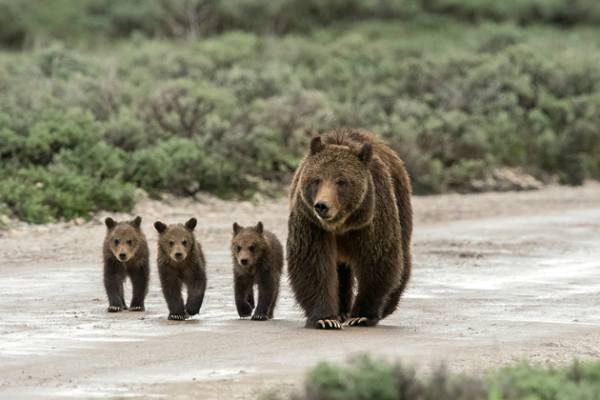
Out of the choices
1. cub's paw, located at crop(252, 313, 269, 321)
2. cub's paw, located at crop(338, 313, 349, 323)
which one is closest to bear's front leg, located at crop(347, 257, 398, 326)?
cub's paw, located at crop(338, 313, 349, 323)

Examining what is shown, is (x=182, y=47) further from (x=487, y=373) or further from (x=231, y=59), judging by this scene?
(x=487, y=373)

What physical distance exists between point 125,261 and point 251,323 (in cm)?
179

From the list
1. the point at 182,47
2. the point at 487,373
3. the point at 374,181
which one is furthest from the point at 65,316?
the point at 182,47

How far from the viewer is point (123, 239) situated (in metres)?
13.8

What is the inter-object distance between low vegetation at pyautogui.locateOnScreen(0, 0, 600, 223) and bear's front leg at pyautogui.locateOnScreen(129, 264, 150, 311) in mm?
7516

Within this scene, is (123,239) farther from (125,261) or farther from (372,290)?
(372,290)

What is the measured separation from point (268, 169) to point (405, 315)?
14297 mm

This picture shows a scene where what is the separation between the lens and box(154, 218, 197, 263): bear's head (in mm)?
12945

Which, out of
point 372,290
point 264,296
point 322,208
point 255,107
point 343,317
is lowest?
point 343,317

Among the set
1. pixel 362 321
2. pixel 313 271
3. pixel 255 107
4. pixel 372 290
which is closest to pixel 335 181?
pixel 313 271

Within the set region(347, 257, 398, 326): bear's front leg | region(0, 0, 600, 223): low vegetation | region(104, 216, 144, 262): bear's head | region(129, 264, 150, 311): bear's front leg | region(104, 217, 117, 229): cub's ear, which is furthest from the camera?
region(0, 0, 600, 223): low vegetation

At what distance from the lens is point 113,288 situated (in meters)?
13.6

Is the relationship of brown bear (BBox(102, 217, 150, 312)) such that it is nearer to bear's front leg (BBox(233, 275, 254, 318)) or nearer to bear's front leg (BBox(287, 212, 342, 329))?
bear's front leg (BBox(233, 275, 254, 318))

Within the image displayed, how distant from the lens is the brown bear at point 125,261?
13.6 meters
